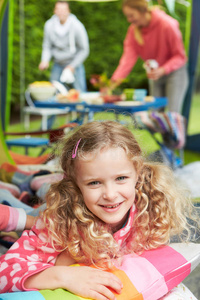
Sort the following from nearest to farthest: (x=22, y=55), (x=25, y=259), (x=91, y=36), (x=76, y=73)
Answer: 1. (x=25, y=259)
2. (x=76, y=73)
3. (x=22, y=55)
4. (x=91, y=36)

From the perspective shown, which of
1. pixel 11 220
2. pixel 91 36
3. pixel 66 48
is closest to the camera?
pixel 11 220

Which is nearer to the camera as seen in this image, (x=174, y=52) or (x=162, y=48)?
(x=174, y=52)

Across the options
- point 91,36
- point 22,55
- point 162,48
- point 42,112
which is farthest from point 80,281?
point 91,36

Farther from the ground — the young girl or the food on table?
the young girl

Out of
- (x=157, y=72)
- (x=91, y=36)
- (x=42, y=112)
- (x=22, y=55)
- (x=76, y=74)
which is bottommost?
(x=42, y=112)

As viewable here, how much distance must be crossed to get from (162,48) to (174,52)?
0.17m

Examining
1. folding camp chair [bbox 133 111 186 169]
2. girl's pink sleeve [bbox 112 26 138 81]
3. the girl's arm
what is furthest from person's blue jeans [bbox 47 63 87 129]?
the girl's arm

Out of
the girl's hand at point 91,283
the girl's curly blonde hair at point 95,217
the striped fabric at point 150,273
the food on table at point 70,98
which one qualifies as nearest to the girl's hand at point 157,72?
the food on table at point 70,98

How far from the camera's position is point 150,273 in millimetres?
1270

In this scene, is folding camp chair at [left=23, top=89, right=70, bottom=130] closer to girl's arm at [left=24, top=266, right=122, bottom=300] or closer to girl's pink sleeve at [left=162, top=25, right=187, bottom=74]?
girl's pink sleeve at [left=162, top=25, right=187, bottom=74]

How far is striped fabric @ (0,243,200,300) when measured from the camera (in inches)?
45.5

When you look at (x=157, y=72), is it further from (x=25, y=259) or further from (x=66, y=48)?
(x=25, y=259)

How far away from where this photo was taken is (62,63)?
5797mm

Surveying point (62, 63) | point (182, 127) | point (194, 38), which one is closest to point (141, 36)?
point (194, 38)
